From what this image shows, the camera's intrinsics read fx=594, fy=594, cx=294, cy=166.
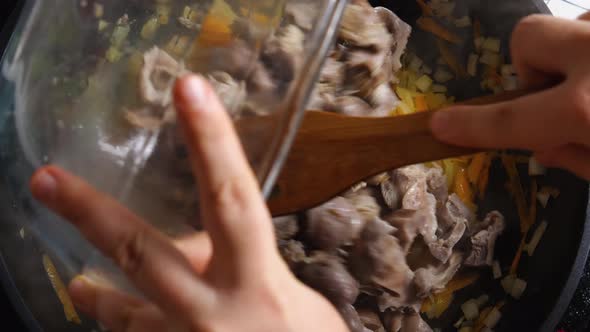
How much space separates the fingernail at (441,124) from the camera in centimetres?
86

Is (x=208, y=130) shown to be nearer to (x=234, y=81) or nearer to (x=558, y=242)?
(x=234, y=81)

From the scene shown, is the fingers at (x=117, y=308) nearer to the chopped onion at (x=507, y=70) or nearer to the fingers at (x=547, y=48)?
the fingers at (x=547, y=48)

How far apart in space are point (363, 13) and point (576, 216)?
0.64 meters

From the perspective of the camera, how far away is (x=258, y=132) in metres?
0.69

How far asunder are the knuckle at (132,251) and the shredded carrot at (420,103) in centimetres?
103

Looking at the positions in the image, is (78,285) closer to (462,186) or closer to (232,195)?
(232,195)

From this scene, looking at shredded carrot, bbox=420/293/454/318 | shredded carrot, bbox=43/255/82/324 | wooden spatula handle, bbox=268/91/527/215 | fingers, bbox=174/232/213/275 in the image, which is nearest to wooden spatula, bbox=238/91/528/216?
wooden spatula handle, bbox=268/91/527/215

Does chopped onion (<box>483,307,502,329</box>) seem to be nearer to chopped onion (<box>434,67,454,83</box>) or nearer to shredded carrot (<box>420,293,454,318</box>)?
shredded carrot (<box>420,293,454,318</box>)

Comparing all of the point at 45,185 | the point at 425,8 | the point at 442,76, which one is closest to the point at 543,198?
the point at 442,76

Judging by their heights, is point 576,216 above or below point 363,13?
below

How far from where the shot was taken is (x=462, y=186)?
1.47m

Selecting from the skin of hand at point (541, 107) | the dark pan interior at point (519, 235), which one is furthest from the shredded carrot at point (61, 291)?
the dark pan interior at point (519, 235)

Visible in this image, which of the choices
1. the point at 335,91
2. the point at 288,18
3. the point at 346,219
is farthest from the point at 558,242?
the point at 288,18

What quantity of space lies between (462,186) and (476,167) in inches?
2.3
